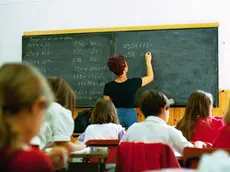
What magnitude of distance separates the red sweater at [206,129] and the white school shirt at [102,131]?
2.66 ft

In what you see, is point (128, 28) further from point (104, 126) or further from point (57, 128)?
point (57, 128)

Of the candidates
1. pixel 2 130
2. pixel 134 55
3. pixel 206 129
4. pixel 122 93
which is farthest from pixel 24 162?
pixel 134 55

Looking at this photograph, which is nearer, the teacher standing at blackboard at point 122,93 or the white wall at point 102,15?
the teacher standing at blackboard at point 122,93

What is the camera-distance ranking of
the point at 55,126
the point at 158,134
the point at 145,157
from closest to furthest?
the point at 145,157
the point at 55,126
the point at 158,134

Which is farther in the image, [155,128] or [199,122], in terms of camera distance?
[199,122]

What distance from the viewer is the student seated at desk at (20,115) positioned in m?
1.14

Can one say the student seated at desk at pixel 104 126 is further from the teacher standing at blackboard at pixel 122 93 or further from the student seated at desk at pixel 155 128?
the student seated at desk at pixel 155 128

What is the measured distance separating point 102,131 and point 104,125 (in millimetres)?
64

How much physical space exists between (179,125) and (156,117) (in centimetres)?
84

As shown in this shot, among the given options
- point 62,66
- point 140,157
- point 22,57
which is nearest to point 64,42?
point 62,66

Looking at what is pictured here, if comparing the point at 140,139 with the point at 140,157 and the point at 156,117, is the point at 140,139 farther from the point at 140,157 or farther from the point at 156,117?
the point at 140,157

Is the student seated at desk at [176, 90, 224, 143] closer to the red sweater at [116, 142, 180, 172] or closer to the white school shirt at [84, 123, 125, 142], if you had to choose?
the white school shirt at [84, 123, 125, 142]

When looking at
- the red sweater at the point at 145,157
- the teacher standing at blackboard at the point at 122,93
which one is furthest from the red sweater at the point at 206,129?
the teacher standing at blackboard at the point at 122,93

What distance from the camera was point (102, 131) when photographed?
154 inches
